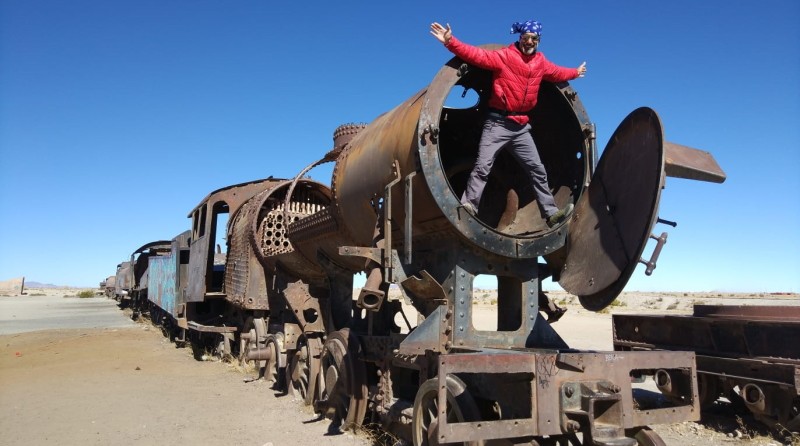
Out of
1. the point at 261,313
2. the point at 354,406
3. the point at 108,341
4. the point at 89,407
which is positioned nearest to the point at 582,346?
the point at 261,313

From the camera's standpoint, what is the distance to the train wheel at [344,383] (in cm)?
589

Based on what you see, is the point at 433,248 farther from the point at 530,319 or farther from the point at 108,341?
the point at 108,341

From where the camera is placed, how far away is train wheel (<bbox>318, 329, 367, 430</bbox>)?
589 centimetres

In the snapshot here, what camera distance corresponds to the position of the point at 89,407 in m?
7.80

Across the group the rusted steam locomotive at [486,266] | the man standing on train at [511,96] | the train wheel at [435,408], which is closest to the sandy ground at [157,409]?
the rusted steam locomotive at [486,266]

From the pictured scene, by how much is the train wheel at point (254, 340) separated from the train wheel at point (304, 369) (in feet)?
3.17

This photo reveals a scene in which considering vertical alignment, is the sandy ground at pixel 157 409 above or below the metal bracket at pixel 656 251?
below

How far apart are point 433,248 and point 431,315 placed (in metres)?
0.60

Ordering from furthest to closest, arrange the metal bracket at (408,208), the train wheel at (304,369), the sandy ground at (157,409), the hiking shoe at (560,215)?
the train wheel at (304,369) → the sandy ground at (157,409) → the hiking shoe at (560,215) → the metal bracket at (408,208)

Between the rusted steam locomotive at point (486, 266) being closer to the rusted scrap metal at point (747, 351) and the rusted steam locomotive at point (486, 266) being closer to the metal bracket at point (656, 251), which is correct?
the metal bracket at point (656, 251)

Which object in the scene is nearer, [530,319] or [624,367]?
[624,367]

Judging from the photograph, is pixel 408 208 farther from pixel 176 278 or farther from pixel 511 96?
pixel 176 278

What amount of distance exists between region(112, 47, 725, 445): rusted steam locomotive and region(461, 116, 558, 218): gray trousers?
0.86 ft

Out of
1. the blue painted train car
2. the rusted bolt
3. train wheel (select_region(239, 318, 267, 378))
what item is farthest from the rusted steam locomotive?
the blue painted train car
